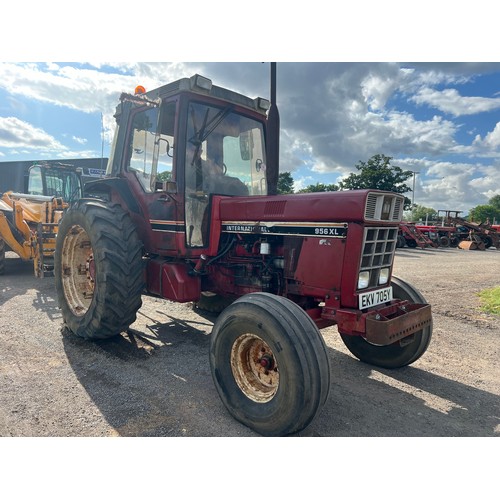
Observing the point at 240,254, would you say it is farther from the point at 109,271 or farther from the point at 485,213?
the point at 485,213

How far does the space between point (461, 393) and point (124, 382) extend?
3087 mm

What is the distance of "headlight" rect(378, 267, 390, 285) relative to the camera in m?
3.59

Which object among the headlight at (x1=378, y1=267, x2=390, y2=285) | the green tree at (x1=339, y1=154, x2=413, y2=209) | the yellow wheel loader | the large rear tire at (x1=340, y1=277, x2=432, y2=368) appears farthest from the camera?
the green tree at (x1=339, y1=154, x2=413, y2=209)

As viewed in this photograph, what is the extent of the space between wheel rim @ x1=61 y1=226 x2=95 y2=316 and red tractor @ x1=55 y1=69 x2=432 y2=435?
0.05 ft

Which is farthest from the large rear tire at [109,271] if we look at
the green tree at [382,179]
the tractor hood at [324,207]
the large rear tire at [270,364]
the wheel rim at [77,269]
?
the green tree at [382,179]

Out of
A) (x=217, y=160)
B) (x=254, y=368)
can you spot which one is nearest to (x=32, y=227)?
(x=217, y=160)

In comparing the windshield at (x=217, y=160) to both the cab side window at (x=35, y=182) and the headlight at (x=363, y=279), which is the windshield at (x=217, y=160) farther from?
the cab side window at (x=35, y=182)

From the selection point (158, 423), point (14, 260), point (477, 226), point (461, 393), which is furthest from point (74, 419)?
point (477, 226)

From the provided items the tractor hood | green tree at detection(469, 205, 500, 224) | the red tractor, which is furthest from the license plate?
green tree at detection(469, 205, 500, 224)

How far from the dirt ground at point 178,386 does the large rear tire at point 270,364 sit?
0.70ft

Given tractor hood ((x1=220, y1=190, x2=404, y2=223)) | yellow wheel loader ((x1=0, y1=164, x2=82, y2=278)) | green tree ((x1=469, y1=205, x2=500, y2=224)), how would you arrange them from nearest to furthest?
tractor hood ((x1=220, y1=190, x2=404, y2=223)), yellow wheel loader ((x1=0, y1=164, x2=82, y2=278)), green tree ((x1=469, y1=205, x2=500, y2=224))

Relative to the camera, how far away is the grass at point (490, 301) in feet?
22.1

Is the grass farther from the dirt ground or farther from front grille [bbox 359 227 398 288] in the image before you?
front grille [bbox 359 227 398 288]

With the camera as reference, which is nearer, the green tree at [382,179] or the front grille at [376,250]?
the front grille at [376,250]
